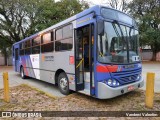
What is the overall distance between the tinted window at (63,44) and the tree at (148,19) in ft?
67.1

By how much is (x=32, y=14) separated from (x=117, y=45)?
1903 cm

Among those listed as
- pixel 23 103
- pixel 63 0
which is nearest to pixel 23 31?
pixel 63 0

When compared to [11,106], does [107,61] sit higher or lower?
higher

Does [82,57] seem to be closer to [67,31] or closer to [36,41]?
[67,31]

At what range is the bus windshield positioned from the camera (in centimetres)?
513

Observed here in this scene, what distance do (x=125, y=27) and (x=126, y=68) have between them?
138 cm

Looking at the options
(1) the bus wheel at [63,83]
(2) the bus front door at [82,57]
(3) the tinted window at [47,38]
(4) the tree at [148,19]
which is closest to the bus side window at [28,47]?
(3) the tinted window at [47,38]

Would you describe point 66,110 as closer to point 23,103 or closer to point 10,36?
point 23,103

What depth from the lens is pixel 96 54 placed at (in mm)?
5152

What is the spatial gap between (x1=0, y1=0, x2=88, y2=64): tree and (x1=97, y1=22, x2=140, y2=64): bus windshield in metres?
16.8

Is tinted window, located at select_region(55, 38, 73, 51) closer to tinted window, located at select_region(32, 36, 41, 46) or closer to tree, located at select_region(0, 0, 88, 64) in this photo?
tinted window, located at select_region(32, 36, 41, 46)

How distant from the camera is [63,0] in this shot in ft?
76.9

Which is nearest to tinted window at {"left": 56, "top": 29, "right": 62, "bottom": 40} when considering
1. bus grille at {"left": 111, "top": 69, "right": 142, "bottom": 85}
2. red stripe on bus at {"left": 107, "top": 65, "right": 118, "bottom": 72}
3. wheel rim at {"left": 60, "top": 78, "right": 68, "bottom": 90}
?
wheel rim at {"left": 60, "top": 78, "right": 68, "bottom": 90}

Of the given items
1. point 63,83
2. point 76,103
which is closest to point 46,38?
point 63,83
